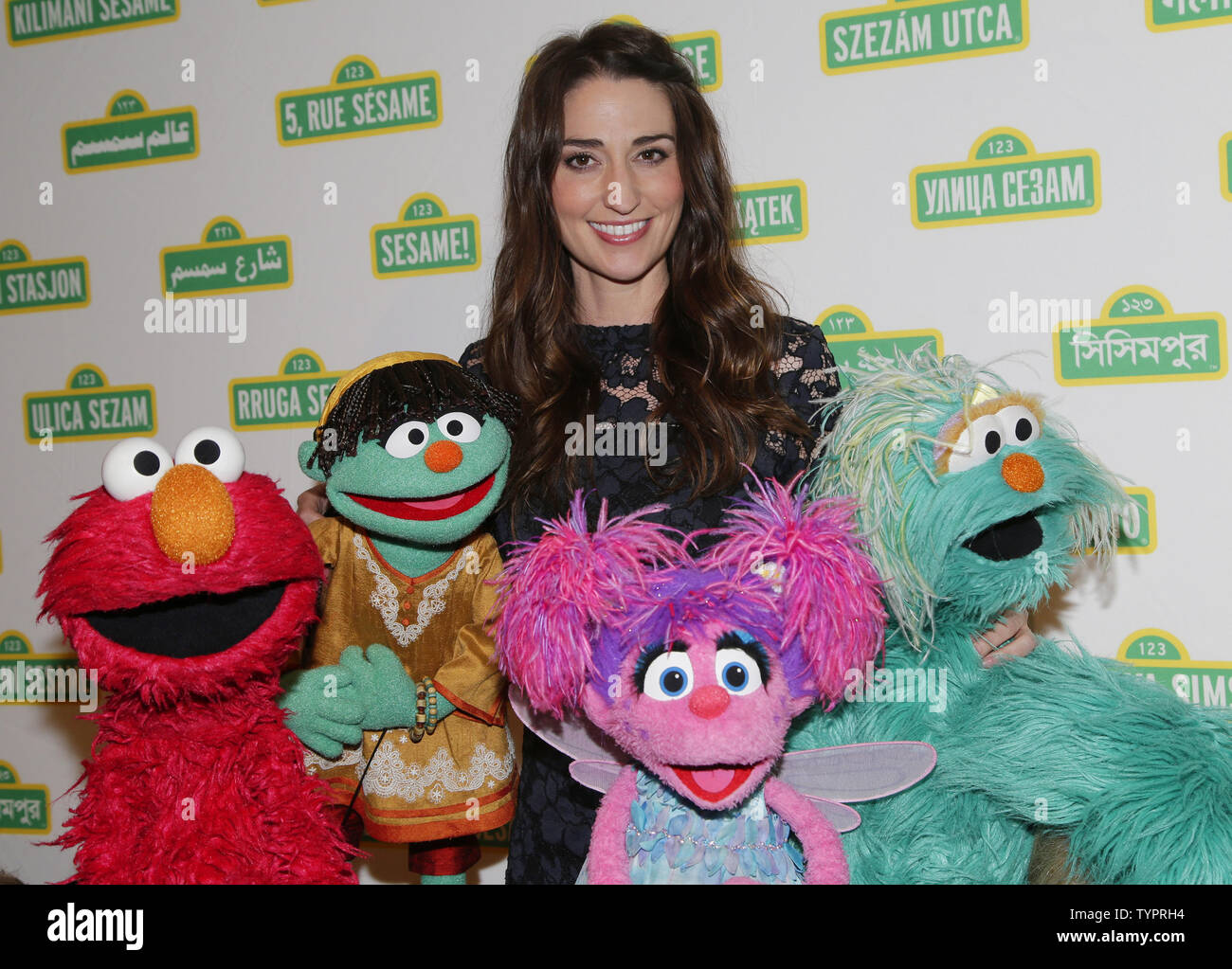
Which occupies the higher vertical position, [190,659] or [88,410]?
[88,410]

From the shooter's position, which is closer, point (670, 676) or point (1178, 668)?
point (670, 676)

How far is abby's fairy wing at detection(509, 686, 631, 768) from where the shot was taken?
115cm

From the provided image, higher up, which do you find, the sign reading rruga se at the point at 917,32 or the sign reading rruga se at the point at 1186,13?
the sign reading rruga se at the point at 917,32

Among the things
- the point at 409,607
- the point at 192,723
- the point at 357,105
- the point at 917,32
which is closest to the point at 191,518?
the point at 192,723

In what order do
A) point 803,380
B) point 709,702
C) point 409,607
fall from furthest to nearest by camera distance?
point 803,380 → point 409,607 → point 709,702

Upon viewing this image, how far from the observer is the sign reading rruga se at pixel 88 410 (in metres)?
2.15

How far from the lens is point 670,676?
97cm

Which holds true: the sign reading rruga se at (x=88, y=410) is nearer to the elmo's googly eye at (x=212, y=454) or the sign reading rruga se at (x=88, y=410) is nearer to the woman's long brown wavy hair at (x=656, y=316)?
the woman's long brown wavy hair at (x=656, y=316)

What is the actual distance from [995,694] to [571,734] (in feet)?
1.62

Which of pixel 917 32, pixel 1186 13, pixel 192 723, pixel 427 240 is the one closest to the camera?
pixel 192 723

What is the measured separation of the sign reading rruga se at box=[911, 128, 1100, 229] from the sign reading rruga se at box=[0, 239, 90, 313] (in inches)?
68.2

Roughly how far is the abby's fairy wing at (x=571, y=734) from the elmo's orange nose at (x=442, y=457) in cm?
26

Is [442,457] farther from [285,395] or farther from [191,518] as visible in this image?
[285,395]

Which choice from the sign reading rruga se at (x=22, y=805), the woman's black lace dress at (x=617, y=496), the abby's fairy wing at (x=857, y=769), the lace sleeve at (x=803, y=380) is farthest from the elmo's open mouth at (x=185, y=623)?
the sign reading rruga se at (x=22, y=805)
